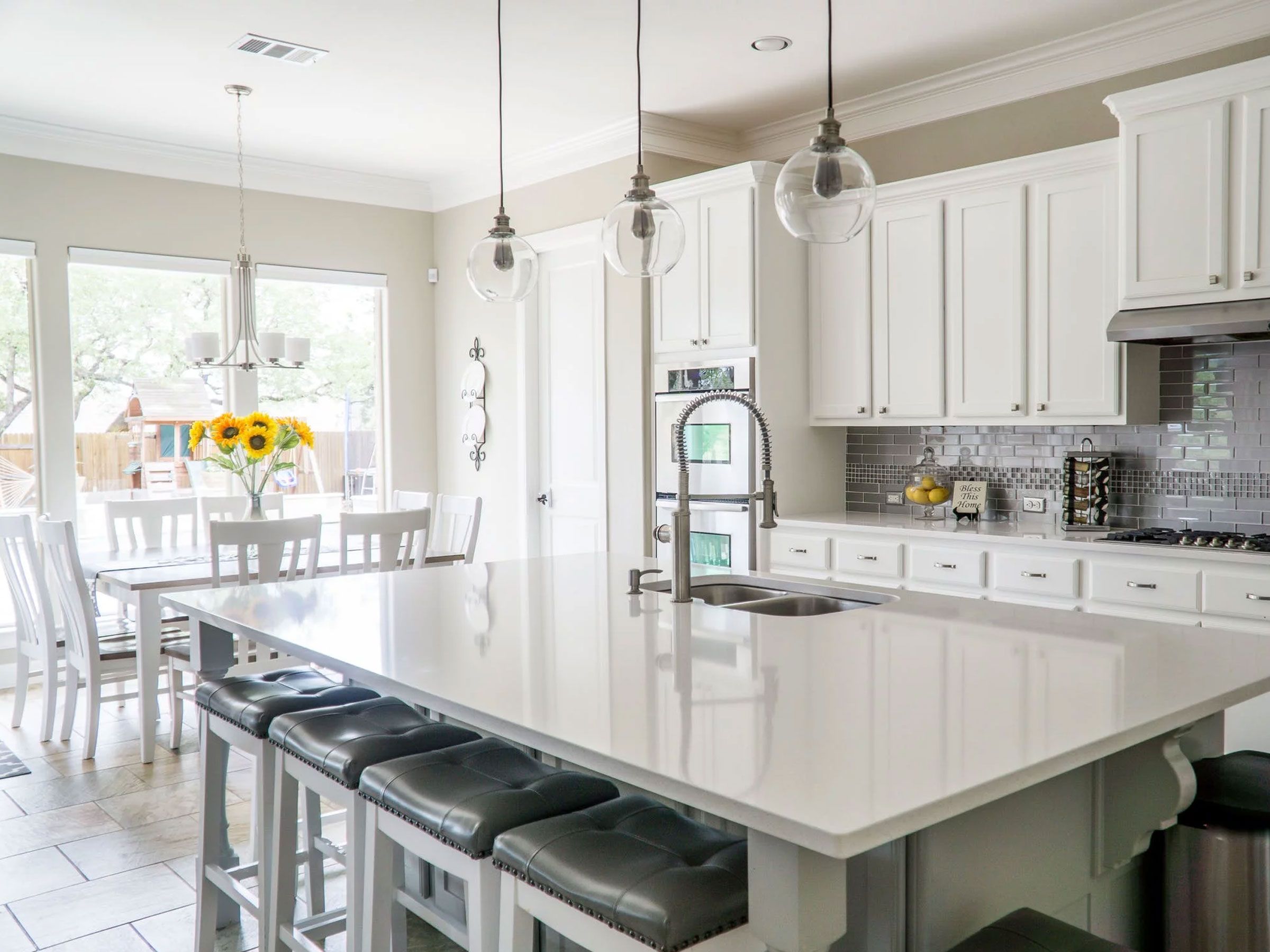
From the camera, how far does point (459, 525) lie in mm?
4973

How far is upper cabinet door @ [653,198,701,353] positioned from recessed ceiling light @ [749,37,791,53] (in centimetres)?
84

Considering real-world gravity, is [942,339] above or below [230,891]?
above

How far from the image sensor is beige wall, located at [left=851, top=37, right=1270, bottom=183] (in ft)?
12.4

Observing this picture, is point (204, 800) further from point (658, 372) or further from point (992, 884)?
point (658, 372)

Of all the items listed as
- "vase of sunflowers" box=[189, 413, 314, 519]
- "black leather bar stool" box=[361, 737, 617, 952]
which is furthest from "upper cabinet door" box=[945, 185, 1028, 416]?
"black leather bar stool" box=[361, 737, 617, 952]

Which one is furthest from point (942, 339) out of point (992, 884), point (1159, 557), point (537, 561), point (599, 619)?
point (992, 884)

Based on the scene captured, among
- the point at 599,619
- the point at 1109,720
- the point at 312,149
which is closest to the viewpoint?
the point at 1109,720

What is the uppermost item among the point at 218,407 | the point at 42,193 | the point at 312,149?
the point at 312,149

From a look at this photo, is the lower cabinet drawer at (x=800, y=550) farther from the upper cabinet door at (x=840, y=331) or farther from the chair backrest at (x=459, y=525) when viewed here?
the chair backrest at (x=459, y=525)

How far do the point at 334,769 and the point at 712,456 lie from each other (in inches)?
121

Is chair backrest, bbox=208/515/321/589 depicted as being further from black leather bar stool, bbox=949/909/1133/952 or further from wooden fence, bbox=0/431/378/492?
black leather bar stool, bbox=949/909/1133/952

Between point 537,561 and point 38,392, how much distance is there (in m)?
3.46

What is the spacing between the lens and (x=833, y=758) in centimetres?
124

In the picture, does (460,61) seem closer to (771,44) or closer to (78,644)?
(771,44)
